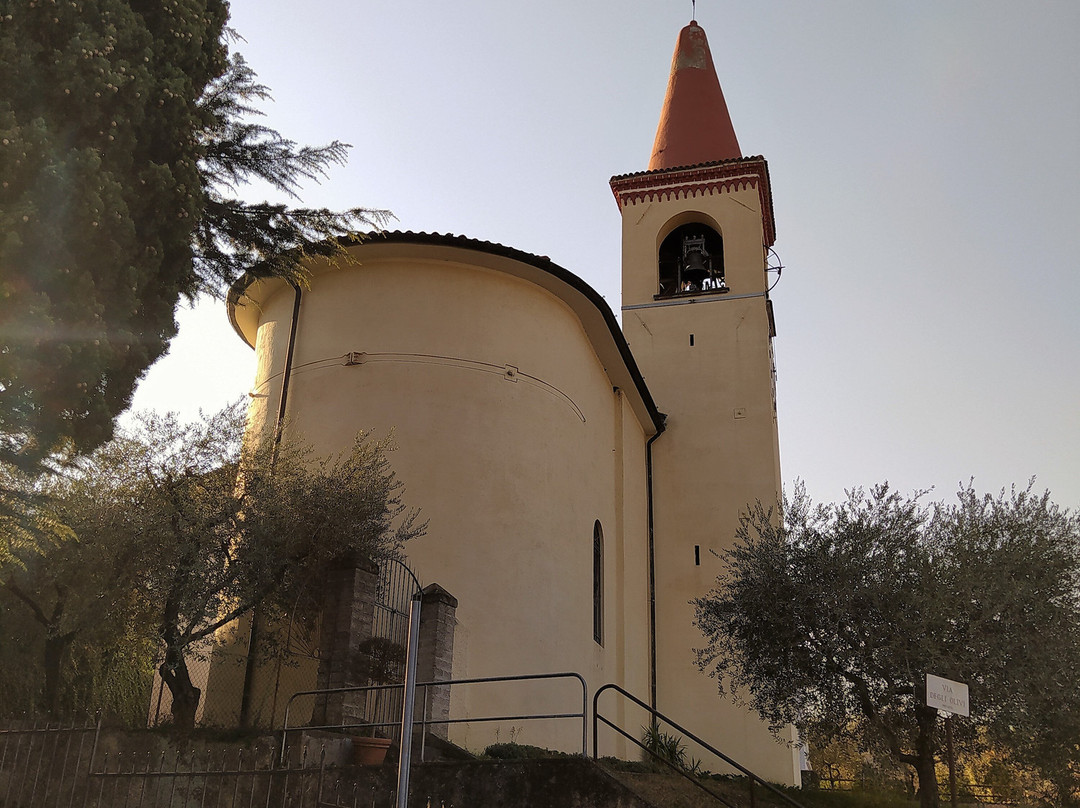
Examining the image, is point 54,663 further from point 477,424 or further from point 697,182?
point 697,182

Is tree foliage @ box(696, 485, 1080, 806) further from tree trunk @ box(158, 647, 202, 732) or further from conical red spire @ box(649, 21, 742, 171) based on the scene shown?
conical red spire @ box(649, 21, 742, 171)

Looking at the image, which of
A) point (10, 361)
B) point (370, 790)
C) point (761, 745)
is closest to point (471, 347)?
point (370, 790)

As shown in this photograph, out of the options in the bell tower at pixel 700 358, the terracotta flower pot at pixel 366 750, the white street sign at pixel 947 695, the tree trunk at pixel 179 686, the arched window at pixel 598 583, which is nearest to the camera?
the white street sign at pixel 947 695

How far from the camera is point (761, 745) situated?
17.7 m

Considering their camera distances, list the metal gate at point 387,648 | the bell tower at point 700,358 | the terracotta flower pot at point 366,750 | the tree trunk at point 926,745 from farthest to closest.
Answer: the bell tower at point 700,358, the metal gate at point 387,648, the tree trunk at point 926,745, the terracotta flower pot at point 366,750

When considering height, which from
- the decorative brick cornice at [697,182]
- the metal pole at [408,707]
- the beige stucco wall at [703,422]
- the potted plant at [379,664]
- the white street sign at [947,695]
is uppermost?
the decorative brick cornice at [697,182]

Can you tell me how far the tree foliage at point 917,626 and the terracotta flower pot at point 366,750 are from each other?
5.11 m

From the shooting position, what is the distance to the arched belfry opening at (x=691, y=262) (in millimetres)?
22188

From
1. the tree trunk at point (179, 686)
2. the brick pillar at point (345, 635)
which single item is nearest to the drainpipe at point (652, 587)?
the brick pillar at point (345, 635)

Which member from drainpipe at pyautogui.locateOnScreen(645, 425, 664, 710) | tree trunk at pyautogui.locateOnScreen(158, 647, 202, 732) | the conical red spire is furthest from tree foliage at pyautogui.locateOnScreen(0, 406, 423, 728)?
the conical red spire

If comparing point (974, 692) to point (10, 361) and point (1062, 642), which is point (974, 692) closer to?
point (1062, 642)

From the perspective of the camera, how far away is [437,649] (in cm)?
1121

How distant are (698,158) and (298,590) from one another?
1586cm

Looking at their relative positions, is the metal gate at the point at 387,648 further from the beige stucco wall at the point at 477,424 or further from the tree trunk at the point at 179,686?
the tree trunk at the point at 179,686
